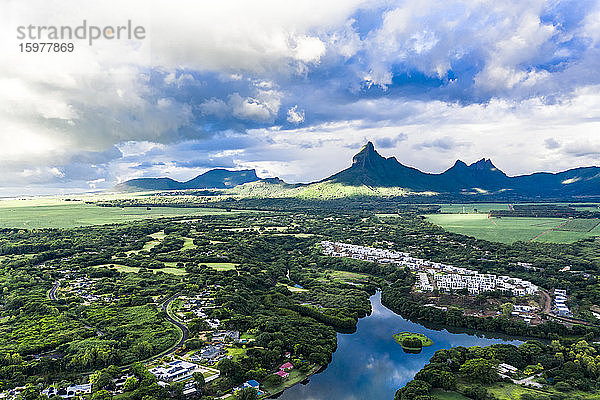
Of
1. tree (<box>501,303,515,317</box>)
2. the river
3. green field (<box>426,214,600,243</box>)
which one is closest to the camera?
the river

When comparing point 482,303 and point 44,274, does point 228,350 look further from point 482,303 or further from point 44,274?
point 44,274

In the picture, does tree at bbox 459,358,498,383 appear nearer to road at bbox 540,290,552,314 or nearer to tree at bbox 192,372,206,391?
road at bbox 540,290,552,314

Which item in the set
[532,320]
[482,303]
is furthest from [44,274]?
[532,320]

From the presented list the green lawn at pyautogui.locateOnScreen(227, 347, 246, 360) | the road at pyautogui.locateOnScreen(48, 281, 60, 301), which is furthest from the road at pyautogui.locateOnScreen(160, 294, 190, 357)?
the road at pyautogui.locateOnScreen(48, 281, 60, 301)

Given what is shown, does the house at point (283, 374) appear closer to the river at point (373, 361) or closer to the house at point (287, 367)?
the house at point (287, 367)

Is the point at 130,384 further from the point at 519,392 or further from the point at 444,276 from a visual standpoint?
the point at 444,276
